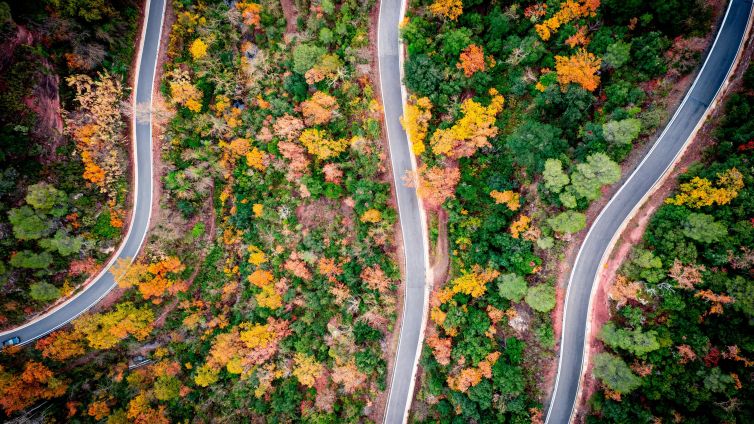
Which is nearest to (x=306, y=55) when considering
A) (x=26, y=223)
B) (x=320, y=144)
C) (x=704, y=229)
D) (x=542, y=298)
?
(x=320, y=144)

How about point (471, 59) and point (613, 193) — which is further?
point (471, 59)

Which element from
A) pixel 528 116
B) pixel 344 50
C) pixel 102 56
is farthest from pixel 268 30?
pixel 528 116

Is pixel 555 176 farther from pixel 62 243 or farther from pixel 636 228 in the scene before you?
pixel 62 243

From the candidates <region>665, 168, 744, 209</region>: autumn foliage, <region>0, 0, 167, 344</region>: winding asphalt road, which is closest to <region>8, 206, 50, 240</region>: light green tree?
<region>0, 0, 167, 344</region>: winding asphalt road

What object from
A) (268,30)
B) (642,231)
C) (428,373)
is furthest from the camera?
(268,30)

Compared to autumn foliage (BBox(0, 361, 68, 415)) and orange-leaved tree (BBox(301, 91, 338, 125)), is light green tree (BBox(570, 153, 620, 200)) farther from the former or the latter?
autumn foliage (BBox(0, 361, 68, 415))

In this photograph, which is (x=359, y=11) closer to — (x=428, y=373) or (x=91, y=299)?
(x=428, y=373)
